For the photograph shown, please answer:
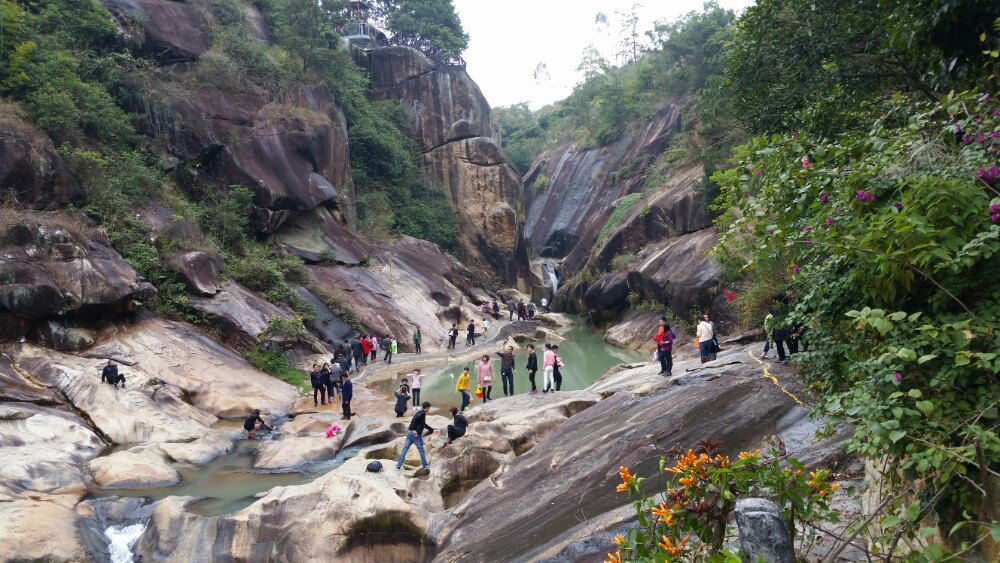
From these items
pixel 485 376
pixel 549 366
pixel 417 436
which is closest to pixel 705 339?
pixel 549 366

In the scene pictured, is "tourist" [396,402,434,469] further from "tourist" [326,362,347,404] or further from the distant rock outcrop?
the distant rock outcrop

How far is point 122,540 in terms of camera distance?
28.7ft

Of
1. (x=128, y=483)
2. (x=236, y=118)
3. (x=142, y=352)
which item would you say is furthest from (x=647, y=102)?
(x=128, y=483)

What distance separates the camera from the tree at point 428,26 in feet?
152

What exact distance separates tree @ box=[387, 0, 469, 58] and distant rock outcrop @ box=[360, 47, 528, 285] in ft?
10.5

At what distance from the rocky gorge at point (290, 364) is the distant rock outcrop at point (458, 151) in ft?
19.2

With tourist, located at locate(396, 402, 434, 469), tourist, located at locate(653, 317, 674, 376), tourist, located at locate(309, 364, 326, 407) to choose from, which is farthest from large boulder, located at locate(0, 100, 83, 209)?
tourist, located at locate(653, 317, 674, 376)

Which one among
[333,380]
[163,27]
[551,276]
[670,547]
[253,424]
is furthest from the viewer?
[551,276]

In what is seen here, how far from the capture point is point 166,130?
24406 millimetres

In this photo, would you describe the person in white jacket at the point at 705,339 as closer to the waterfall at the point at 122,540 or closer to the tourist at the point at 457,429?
the tourist at the point at 457,429

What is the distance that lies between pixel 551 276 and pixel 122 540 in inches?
1499

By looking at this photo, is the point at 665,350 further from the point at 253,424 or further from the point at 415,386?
the point at 253,424

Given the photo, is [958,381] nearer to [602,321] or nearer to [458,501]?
[458,501]

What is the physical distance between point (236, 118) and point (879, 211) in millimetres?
27440
